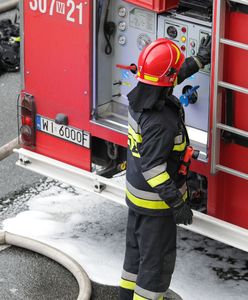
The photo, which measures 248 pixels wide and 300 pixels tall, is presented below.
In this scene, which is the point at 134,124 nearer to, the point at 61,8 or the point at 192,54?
the point at 192,54

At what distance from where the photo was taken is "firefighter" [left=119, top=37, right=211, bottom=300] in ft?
15.8

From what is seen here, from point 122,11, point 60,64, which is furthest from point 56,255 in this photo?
point 122,11

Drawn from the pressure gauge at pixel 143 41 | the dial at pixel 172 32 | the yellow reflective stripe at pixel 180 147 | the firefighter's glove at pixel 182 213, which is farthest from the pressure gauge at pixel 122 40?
the firefighter's glove at pixel 182 213

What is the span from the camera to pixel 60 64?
5.88 m

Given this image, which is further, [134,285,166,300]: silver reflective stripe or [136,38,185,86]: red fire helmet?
[134,285,166,300]: silver reflective stripe

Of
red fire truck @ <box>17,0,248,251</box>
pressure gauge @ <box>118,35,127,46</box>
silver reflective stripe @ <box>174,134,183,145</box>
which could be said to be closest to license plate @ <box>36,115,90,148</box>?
red fire truck @ <box>17,0,248,251</box>

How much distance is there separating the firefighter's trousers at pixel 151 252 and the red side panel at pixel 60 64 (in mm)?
880

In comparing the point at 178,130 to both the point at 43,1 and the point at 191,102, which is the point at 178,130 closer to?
the point at 191,102

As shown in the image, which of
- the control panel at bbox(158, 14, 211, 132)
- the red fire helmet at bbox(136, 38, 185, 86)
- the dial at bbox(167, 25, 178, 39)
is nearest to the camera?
the red fire helmet at bbox(136, 38, 185, 86)

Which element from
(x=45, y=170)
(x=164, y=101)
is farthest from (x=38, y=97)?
(x=164, y=101)

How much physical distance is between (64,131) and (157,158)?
1399 millimetres

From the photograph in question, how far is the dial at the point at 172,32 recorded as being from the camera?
5.49 meters

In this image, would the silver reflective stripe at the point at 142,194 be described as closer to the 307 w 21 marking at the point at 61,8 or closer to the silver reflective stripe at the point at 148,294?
the silver reflective stripe at the point at 148,294

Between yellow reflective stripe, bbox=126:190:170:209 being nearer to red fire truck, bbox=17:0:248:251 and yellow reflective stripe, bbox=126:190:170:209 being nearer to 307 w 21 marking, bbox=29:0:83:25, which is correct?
red fire truck, bbox=17:0:248:251
